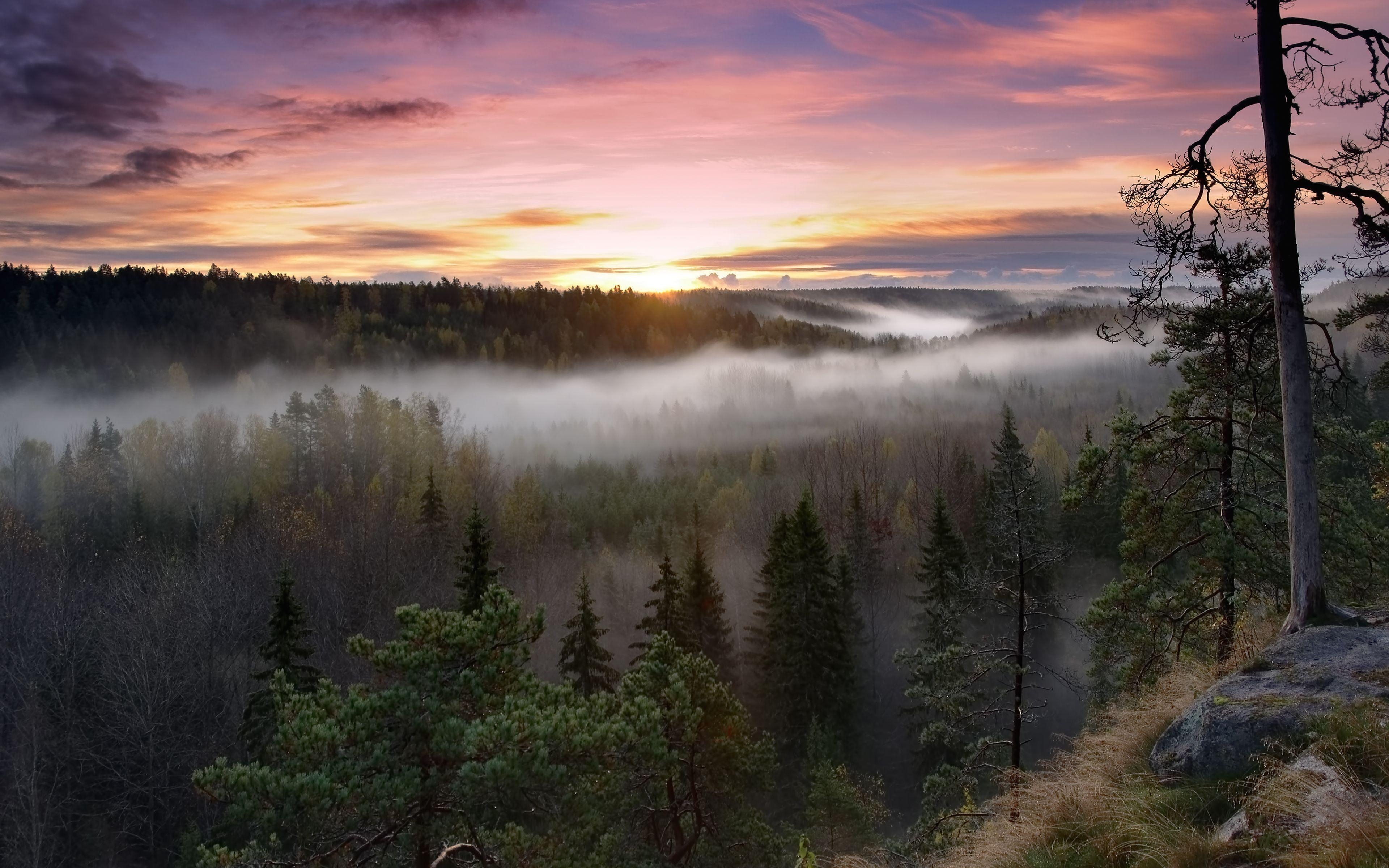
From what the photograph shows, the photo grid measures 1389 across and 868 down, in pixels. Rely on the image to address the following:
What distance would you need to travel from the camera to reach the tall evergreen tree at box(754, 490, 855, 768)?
36.3 m

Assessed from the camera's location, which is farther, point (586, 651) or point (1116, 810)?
point (586, 651)

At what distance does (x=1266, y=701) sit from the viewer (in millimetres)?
7980

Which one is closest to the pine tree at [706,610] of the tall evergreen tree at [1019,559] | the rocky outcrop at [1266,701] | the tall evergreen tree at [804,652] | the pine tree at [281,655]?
the tall evergreen tree at [804,652]

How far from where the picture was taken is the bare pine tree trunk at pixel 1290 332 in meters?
10.0

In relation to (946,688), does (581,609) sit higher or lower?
higher

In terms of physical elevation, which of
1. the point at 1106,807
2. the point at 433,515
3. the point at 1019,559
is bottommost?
the point at 433,515

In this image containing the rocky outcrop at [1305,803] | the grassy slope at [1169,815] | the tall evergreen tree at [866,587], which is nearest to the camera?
the grassy slope at [1169,815]

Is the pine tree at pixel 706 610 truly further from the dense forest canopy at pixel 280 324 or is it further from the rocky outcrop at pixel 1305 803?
the dense forest canopy at pixel 280 324

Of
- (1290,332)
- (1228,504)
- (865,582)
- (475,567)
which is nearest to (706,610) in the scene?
(475,567)

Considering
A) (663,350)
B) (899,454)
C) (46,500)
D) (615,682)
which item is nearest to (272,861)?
(615,682)

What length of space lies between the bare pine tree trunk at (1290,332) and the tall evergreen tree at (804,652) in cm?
2669

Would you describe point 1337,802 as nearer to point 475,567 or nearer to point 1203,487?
point 1203,487

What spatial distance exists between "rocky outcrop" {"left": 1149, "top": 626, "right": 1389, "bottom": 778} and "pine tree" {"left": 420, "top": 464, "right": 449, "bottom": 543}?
125 feet

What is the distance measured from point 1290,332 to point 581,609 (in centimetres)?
2327
